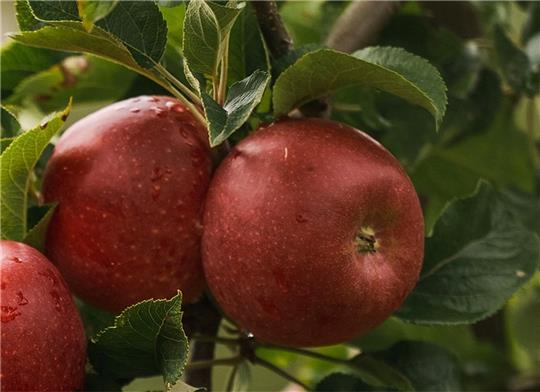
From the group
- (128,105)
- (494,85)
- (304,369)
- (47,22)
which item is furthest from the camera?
(304,369)

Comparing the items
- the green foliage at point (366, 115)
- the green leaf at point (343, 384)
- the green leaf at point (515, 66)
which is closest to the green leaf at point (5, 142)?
the green foliage at point (366, 115)

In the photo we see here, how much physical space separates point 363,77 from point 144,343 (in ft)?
0.80

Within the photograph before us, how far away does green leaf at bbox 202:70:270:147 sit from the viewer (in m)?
0.64

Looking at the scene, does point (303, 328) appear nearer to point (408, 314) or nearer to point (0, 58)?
point (408, 314)

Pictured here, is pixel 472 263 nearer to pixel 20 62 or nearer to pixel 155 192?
pixel 155 192

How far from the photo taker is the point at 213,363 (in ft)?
2.72

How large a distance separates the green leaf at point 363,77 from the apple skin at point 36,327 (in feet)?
0.68

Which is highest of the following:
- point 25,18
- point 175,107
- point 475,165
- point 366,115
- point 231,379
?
point 25,18

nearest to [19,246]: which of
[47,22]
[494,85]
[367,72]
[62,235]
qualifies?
[62,235]

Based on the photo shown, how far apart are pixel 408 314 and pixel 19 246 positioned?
0.33m

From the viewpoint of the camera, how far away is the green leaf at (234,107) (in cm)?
64

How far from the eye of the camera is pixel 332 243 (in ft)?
2.15

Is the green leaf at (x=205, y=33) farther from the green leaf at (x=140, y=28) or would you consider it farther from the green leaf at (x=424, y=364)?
the green leaf at (x=424, y=364)

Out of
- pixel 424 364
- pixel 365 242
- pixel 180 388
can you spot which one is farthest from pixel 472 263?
pixel 180 388
